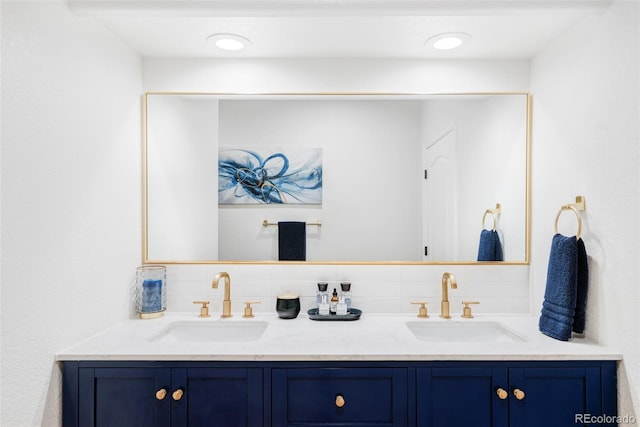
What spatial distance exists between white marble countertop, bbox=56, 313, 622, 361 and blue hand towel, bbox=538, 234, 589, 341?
0.20ft

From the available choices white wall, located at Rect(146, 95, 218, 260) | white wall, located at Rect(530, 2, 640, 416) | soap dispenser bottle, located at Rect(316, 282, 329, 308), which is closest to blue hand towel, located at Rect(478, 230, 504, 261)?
white wall, located at Rect(530, 2, 640, 416)

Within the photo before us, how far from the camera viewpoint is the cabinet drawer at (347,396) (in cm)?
142

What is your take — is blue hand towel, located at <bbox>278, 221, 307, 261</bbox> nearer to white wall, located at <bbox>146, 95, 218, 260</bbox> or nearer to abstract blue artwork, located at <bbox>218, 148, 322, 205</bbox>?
abstract blue artwork, located at <bbox>218, 148, 322, 205</bbox>

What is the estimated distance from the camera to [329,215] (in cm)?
204

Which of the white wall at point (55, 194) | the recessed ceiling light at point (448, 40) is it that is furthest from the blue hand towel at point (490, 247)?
the white wall at point (55, 194)

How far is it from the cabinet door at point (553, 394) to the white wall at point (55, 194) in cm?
166

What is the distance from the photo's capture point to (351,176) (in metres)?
2.04

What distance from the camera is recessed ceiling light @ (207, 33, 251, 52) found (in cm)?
178

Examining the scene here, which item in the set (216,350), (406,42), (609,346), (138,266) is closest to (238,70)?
(406,42)

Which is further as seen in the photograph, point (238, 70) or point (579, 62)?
point (238, 70)

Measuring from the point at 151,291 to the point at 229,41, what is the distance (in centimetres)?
126

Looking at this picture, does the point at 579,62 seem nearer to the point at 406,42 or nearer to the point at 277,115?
the point at 406,42

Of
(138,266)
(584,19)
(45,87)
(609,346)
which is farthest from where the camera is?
(138,266)

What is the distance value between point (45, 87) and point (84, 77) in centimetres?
24
